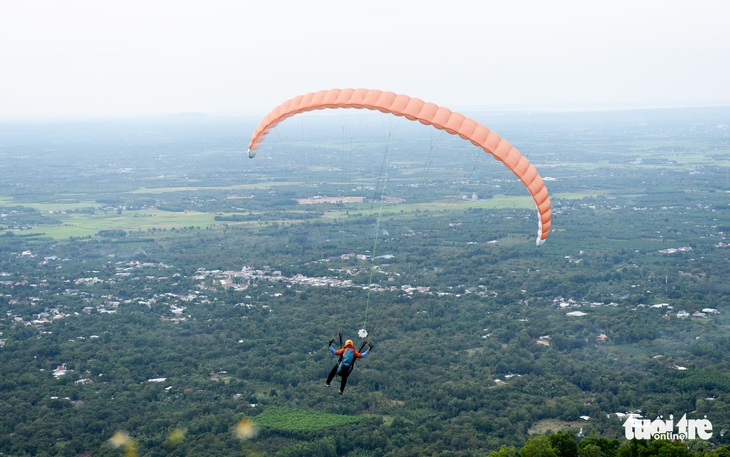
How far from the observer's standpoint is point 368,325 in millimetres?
48938

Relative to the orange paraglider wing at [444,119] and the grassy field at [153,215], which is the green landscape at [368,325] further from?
the orange paraglider wing at [444,119]

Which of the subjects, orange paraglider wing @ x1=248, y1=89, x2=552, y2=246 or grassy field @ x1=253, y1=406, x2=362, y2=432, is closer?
orange paraglider wing @ x1=248, y1=89, x2=552, y2=246

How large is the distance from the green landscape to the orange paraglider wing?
315 inches

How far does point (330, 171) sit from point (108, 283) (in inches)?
3143

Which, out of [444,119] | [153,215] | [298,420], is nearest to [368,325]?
[298,420]

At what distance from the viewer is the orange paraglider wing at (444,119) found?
18203 mm

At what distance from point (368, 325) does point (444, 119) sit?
1245 inches

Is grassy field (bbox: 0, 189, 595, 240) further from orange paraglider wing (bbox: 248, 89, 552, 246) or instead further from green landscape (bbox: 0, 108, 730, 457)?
orange paraglider wing (bbox: 248, 89, 552, 246)

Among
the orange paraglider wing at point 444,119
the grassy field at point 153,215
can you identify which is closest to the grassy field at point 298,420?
the orange paraglider wing at point 444,119

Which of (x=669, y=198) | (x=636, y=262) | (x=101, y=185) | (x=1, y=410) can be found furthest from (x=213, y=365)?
(x=101, y=185)

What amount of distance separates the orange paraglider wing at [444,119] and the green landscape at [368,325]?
7.99 meters

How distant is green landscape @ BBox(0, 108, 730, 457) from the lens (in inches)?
1315

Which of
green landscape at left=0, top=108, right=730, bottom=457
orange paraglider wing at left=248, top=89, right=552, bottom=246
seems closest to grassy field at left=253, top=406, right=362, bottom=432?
green landscape at left=0, top=108, right=730, bottom=457

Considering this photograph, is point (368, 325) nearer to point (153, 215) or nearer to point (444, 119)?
point (444, 119)
